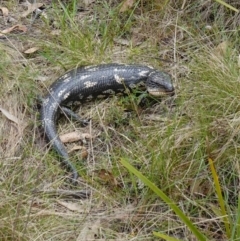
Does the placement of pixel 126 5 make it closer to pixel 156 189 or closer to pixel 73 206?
pixel 73 206

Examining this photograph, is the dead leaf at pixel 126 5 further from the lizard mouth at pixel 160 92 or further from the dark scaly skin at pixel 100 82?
the lizard mouth at pixel 160 92

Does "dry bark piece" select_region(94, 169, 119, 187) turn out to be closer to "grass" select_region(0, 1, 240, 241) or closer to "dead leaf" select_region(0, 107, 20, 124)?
"grass" select_region(0, 1, 240, 241)

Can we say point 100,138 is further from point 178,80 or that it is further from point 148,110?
point 178,80

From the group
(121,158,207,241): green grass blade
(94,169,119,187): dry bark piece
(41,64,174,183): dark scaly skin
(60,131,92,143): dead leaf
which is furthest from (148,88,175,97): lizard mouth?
(121,158,207,241): green grass blade

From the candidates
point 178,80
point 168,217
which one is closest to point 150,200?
point 168,217

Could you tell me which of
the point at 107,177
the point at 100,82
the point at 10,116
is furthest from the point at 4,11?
the point at 107,177

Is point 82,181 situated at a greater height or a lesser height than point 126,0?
lesser

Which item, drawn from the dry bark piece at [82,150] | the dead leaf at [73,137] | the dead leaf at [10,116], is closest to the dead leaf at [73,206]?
the dry bark piece at [82,150]
